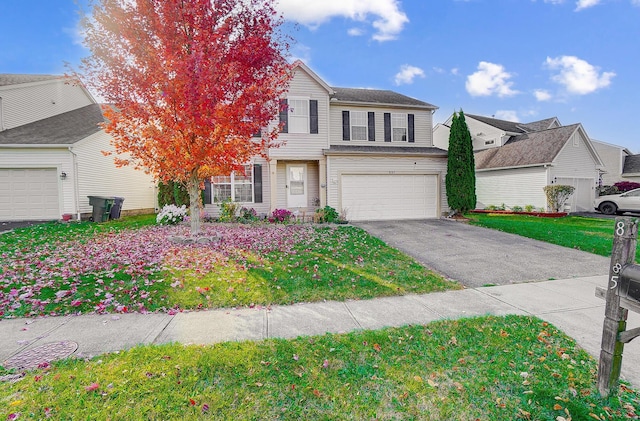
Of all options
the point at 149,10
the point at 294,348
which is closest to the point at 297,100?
the point at 149,10

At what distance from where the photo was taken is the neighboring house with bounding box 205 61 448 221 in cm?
1298

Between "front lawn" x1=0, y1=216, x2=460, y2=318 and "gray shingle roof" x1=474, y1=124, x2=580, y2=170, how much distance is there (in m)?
14.9

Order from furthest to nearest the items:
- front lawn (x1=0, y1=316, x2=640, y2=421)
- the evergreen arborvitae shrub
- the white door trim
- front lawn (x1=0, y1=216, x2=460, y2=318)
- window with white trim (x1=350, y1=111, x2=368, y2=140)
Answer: window with white trim (x1=350, y1=111, x2=368, y2=140) < the white door trim < the evergreen arborvitae shrub < front lawn (x1=0, y1=216, x2=460, y2=318) < front lawn (x1=0, y1=316, x2=640, y2=421)

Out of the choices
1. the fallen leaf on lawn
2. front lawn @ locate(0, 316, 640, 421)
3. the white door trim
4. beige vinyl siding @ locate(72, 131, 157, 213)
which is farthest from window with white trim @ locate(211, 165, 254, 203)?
the fallen leaf on lawn

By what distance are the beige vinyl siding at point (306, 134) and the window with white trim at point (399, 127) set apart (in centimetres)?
367

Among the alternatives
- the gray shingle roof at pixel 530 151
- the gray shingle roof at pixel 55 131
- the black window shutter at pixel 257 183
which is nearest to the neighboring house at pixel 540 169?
the gray shingle roof at pixel 530 151

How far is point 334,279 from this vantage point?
535 cm

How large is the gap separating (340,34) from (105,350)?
1255 cm

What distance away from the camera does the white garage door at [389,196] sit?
13.2 m

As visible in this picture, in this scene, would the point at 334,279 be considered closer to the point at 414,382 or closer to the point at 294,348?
the point at 294,348

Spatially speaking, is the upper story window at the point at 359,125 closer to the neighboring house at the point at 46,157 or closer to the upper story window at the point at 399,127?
the upper story window at the point at 399,127

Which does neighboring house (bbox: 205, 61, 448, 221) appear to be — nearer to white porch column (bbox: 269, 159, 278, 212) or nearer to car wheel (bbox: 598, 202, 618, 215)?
white porch column (bbox: 269, 159, 278, 212)

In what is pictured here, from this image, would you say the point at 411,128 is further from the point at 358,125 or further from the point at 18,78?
the point at 18,78

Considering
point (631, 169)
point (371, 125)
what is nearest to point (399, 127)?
point (371, 125)
